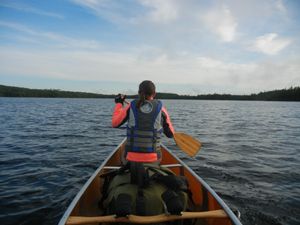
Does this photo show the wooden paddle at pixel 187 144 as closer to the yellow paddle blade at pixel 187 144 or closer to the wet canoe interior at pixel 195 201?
the yellow paddle blade at pixel 187 144

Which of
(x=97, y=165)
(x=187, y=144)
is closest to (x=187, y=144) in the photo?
(x=187, y=144)

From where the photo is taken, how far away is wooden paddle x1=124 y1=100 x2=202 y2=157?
22.3 feet

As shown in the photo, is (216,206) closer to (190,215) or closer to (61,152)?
(190,215)

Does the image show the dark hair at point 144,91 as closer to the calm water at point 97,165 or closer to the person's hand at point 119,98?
the person's hand at point 119,98

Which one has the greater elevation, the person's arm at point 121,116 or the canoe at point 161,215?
the person's arm at point 121,116

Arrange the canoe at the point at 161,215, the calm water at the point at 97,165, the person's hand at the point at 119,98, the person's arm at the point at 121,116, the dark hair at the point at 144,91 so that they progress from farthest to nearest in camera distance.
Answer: the calm water at the point at 97,165 → the person's hand at the point at 119,98 → the person's arm at the point at 121,116 → the dark hair at the point at 144,91 → the canoe at the point at 161,215

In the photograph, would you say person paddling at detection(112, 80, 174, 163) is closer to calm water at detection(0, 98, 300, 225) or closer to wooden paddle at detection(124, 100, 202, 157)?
wooden paddle at detection(124, 100, 202, 157)

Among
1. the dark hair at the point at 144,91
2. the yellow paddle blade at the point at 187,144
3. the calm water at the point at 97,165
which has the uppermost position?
the dark hair at the point at 144,91

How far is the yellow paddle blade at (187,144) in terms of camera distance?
6813 mm

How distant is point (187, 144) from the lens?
23.0 feet

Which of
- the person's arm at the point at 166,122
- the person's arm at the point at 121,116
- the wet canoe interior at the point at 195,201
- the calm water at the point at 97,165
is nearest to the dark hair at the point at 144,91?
the person's arm at the point at 121,116

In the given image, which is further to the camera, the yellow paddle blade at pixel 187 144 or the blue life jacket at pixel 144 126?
the yellow paddle blade at pixel 187 144

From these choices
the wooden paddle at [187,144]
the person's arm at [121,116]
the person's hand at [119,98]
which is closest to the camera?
the person's arm at [121,116]

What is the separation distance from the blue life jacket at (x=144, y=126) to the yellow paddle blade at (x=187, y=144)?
237 cm
